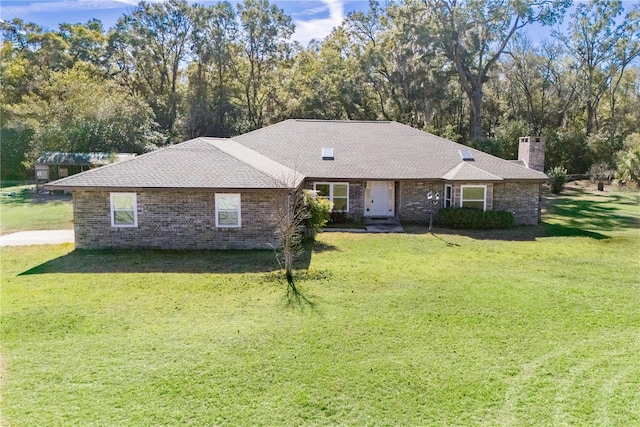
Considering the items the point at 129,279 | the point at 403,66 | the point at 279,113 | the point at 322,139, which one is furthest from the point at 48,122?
the point at 129,279

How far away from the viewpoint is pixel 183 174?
597 inches

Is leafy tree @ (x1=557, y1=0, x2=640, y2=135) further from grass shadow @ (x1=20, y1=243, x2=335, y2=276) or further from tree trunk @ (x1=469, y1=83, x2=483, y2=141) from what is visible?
grass shadow @ (x1=20, y1=243, x2=335, y2=276)

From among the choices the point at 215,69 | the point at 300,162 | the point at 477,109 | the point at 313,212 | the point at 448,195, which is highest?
the point at 215,69

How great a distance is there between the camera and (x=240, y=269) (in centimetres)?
1262

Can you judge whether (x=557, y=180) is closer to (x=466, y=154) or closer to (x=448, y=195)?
(x=466, y=154)

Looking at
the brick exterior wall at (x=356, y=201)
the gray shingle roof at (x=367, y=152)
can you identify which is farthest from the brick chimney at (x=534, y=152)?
the brick exterior wall at (x=356, y=201)

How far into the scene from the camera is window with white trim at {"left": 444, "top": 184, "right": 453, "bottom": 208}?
66.0 ft

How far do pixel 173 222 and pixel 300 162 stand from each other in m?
7.75

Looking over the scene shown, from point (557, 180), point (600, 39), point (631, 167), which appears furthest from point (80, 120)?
point (600, 39)

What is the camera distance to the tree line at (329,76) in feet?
121

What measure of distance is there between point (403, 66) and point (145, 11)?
82.4ft

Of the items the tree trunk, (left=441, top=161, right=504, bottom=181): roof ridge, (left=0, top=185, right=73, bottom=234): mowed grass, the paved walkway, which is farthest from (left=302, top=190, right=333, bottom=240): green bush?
the tree trunk

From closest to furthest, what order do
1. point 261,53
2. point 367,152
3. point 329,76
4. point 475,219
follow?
point 475,219
point 367,152
point 329,76
point 261,53

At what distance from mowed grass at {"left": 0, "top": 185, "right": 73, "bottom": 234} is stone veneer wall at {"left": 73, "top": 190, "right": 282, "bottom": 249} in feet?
17.2
